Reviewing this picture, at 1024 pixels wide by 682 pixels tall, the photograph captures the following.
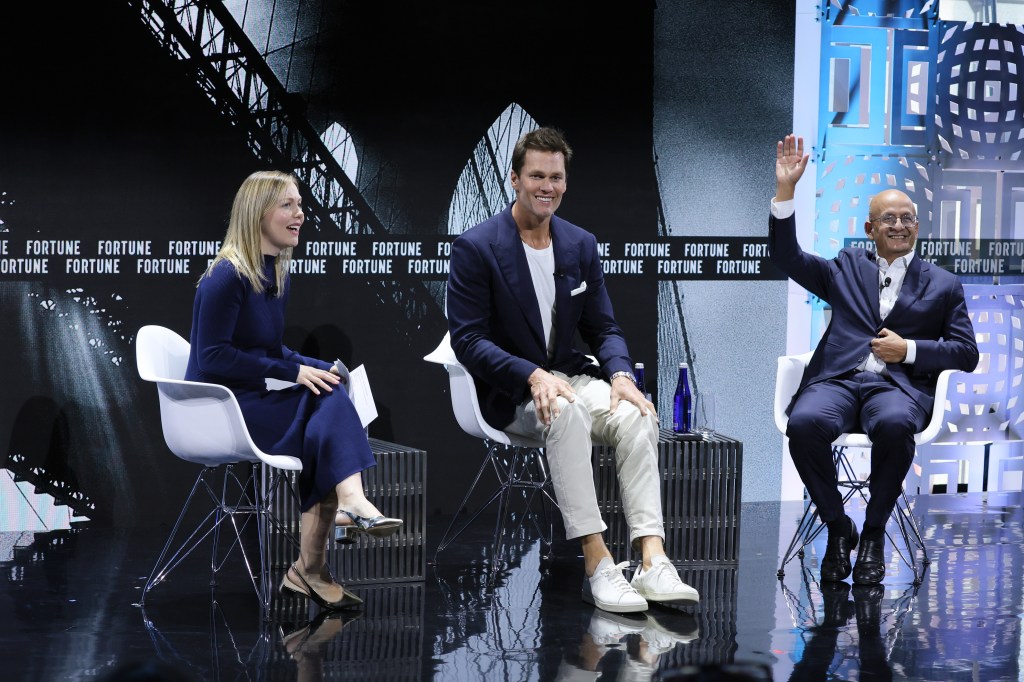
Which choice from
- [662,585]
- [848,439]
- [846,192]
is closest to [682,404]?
[848,439]

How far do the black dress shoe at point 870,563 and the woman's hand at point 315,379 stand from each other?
1.82 m

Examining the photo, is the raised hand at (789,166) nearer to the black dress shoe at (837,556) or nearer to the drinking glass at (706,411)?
the drinking glass at (706,411)

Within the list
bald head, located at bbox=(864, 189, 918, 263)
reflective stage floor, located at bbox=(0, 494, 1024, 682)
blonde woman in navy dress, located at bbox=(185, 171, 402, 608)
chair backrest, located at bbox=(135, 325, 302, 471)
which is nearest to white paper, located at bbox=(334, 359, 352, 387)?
blonde woman in navy dress, located at bbox=(185, 171, 402, 608)

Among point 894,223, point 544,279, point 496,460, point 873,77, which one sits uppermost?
point 873,77

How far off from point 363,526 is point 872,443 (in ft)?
5.89

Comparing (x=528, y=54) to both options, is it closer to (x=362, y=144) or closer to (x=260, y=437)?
(x=362, y=144)

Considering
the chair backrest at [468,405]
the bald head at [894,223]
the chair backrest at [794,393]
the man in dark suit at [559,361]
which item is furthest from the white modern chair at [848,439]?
the chair backrest at [468,405]

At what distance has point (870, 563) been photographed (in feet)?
12.6

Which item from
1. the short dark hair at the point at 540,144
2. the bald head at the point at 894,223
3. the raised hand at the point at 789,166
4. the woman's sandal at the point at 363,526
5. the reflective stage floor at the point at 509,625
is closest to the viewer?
the reflective stage floor at the point at 509,625

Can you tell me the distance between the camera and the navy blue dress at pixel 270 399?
3.39m

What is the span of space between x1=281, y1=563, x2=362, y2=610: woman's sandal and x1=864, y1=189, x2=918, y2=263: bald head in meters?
2.24

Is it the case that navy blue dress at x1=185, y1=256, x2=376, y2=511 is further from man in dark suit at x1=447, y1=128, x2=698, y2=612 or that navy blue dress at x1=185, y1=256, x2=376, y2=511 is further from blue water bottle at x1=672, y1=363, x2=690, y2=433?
blue water bottle at x1=672, y1=363, x2=690, y2=433

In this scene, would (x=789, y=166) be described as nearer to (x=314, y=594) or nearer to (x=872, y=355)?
(x=872, y=355)

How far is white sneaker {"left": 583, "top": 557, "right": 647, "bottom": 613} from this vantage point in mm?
3391
